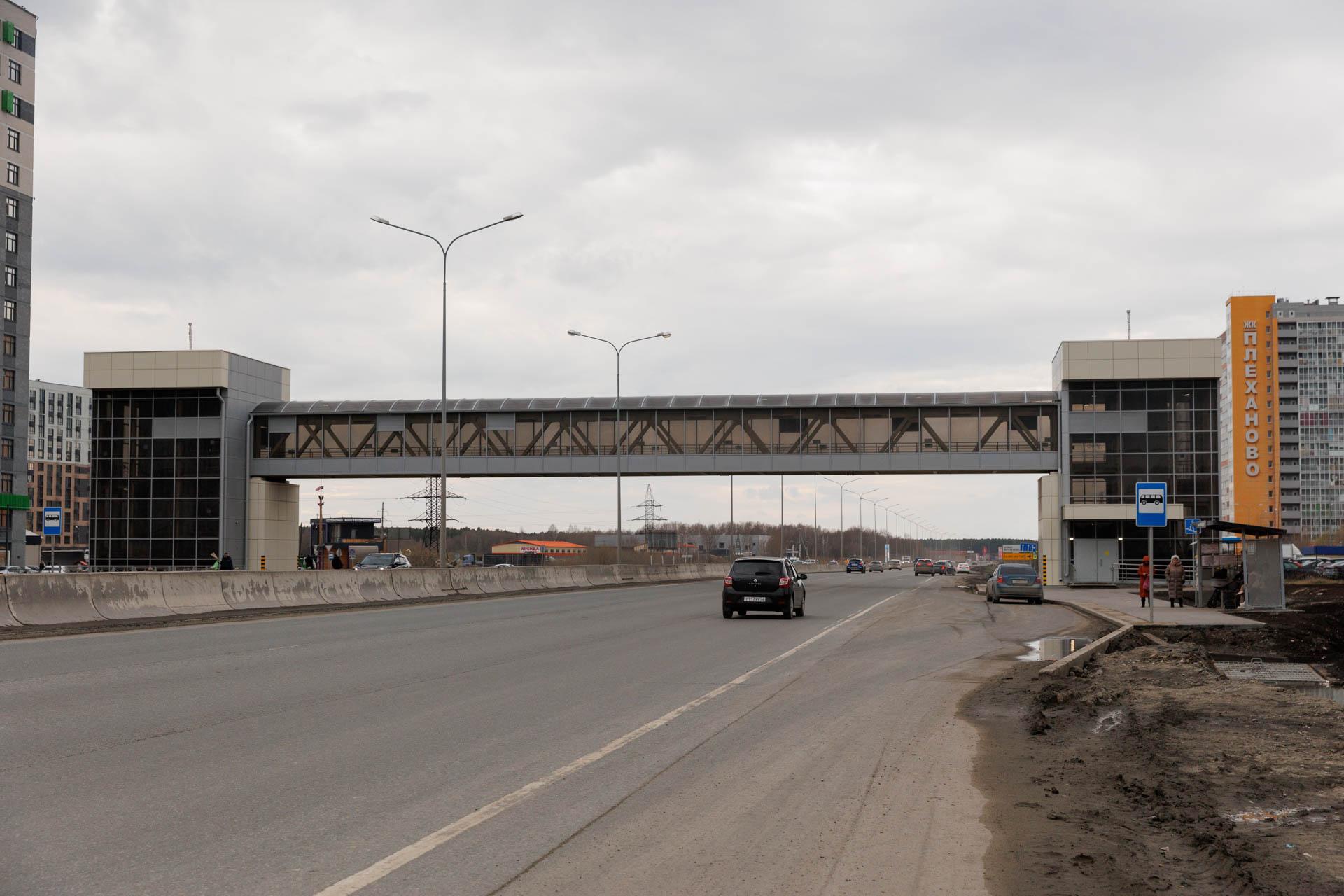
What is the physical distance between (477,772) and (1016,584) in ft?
113

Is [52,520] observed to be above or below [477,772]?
above

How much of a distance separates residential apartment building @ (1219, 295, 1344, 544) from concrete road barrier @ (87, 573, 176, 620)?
520 ft

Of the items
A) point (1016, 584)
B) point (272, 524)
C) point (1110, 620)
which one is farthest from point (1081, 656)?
point (272, 524)

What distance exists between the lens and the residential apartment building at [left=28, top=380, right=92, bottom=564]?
183 meters

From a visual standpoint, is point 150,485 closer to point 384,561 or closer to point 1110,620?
point 384,561

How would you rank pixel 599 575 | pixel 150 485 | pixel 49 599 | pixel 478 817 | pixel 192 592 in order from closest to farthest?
1. pixel 478 817
2. pixel 49 599
3. pixel 192 592
4. pixel 599 575
5. pixel 150 485

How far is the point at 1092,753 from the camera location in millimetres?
9273

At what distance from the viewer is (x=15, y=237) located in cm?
10169

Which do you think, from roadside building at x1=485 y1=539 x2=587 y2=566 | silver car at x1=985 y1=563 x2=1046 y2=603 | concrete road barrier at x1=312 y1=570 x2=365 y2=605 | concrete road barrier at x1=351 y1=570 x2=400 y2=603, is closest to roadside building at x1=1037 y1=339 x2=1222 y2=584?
silver car at x1=985 y1=563 x2=1046 y2=603

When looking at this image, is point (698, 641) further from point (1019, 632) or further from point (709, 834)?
point (709, 834)

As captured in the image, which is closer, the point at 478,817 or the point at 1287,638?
the point at 478,817

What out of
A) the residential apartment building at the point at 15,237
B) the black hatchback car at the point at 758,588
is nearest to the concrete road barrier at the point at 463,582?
the black hatchback car at the point at 758,588

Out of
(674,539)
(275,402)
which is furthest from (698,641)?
(674,539)

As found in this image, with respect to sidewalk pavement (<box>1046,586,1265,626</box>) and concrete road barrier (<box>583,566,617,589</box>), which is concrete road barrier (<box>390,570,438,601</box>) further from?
sidewalk pavement (<box>1046,586,1265,626</box>)
